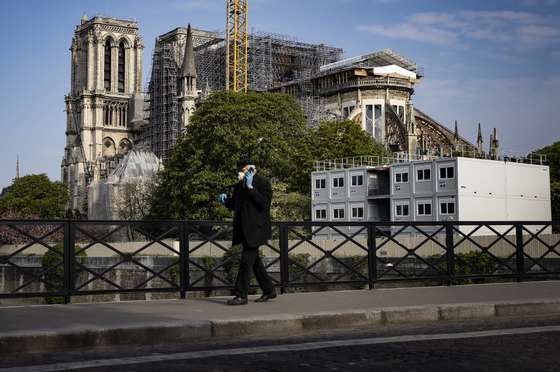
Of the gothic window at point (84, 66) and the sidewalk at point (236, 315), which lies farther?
the gothic window at point (84, 66)

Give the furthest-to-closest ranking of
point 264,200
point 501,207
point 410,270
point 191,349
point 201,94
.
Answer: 1. point 201,94
2. point 501,207
3. point 410,270
4. point 264,200
5. point 191,349

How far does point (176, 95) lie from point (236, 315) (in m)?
129

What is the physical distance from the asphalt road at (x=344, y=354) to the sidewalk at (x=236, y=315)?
0.41 m

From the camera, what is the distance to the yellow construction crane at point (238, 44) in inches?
5162

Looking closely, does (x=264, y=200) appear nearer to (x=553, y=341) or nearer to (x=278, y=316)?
(x=278, y=316)

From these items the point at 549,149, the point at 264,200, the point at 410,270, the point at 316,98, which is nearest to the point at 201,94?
the point at 316,98

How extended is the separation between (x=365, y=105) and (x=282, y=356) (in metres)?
117

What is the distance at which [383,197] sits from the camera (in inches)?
2761

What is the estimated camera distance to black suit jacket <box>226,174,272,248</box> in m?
13.2

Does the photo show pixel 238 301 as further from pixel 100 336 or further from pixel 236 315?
pixel 100 336

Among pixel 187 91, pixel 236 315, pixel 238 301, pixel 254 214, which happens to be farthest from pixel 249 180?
pixel 187 91

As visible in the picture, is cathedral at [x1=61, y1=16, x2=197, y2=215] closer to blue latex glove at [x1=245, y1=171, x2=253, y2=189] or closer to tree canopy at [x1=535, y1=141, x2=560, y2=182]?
tree canopy at [x1=535, y1=141, x2=560, y2=182]

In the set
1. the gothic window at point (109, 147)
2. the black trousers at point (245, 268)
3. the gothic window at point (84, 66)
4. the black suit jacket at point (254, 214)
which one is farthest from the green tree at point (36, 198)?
the black trousers at point (245, 268)

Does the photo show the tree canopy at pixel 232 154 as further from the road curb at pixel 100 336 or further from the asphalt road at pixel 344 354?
the asphalt road at pixel 344 354
